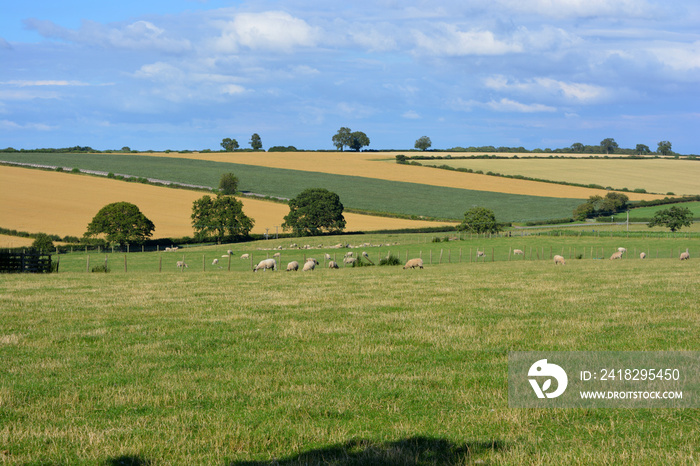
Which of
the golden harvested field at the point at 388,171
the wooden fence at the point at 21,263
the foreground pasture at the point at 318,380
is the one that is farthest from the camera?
the golden harvested field at the point at 388,171

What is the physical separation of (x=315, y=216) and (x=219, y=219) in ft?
50.0

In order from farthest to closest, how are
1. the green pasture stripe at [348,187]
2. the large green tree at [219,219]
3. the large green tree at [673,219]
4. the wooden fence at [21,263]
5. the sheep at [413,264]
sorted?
the green pasture stripe at [348,187], the large green tree at [673,219], the large green tree at [219,219], the sheep at [413,264], the wooden fence at [21,263]

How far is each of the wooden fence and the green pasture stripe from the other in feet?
254

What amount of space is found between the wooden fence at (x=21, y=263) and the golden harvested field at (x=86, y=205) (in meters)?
35.5

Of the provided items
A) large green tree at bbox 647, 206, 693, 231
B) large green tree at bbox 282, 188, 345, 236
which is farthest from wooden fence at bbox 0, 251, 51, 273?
large green tree at bbox 647, 206, 693, 231

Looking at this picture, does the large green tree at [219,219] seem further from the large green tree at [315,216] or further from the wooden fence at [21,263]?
the wooden fence at [21,263]

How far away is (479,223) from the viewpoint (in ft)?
311

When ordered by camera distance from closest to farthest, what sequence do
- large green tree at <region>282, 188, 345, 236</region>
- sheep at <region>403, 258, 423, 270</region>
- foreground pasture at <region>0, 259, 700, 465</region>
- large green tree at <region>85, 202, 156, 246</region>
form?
foreground pasture at <region>0, 259, 700, 465</region>, sheep at <region>403, 258, 423, 270</region>, large green tree at <region>85, 202, 156, 246</region>, large green tree at <region>282, 188, 345, 236</region>

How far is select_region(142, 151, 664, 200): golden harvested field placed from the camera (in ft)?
444

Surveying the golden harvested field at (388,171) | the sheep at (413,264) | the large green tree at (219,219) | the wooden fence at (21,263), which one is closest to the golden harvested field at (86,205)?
the large green tree at (219,219)

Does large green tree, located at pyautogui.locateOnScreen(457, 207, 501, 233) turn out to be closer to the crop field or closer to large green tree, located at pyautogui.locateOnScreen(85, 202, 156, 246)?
large green tree, located at pyautogui.locateOnScreen(85, 202, 156, 246)

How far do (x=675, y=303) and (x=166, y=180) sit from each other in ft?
401

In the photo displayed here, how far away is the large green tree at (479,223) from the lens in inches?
3706

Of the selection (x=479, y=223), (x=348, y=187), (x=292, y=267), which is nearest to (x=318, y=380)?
(x=292, y=267)
